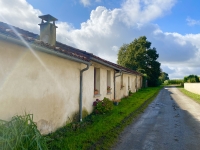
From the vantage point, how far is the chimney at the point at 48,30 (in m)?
7.37

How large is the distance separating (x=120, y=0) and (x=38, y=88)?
8225 mm

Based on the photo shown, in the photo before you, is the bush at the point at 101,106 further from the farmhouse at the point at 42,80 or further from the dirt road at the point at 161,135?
the dirt road at the point at 161,135

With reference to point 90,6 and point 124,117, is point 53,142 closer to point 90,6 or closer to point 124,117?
point 124,117

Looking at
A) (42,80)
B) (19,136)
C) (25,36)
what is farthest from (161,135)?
(25,36)

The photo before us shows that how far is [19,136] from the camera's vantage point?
10.5ft

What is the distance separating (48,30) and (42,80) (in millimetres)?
3264

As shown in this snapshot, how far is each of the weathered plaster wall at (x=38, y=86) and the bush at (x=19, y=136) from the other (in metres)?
0.64

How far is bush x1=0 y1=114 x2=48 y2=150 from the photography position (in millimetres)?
3009

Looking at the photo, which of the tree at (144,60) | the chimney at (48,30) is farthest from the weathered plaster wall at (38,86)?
the tree at (144,60)

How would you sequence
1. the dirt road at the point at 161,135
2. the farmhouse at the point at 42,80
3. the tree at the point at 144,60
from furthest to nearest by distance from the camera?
1. the tree at the point at 144,60
2. the dirt road at the point at 161,135
3. the farmhouse at the point at 42,80

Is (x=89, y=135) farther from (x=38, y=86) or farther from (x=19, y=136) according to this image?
(x=19, y=136)

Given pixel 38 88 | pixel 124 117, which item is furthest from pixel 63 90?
pixel 124 117

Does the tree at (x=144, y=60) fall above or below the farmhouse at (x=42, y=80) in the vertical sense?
above

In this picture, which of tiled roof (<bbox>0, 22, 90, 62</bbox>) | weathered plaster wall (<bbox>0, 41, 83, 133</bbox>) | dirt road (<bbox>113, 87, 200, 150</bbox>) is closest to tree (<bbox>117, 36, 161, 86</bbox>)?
tiled roof (<bbox>0, 22, 90, 62</bbox>)
